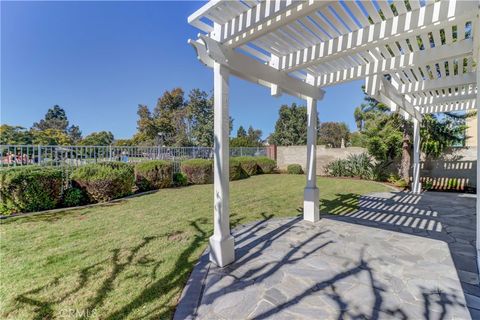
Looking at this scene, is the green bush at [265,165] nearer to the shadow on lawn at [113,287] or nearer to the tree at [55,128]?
the shadow on lawn at [113,287]

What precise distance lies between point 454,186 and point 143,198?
11779mm

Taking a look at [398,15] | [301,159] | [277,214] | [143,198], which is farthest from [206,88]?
[398,15]

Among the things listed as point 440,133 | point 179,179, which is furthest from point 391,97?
point 179,179

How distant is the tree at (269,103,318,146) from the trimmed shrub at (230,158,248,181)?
19.0 metres

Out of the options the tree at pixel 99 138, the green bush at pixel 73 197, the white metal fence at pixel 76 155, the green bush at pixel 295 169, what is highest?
the tree at pixel 99 138

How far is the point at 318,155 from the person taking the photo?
14.3m

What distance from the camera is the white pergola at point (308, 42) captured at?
2473 millimetres

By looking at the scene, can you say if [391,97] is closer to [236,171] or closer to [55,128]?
[236,171]

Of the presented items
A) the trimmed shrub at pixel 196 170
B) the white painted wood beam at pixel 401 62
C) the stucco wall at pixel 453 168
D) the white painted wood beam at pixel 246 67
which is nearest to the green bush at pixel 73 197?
the trimmed shrub at pixel 196 170

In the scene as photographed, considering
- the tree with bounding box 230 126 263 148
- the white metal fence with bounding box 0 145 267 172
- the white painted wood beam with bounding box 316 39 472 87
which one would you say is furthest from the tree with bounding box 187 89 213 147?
the white painted wood beam with bounding box 316 39 472 87

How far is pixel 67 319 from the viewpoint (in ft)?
6.66

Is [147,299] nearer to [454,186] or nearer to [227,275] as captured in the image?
[227,275]

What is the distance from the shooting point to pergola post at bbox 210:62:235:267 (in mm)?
2941

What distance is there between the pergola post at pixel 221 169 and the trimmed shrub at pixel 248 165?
32.8 ft
